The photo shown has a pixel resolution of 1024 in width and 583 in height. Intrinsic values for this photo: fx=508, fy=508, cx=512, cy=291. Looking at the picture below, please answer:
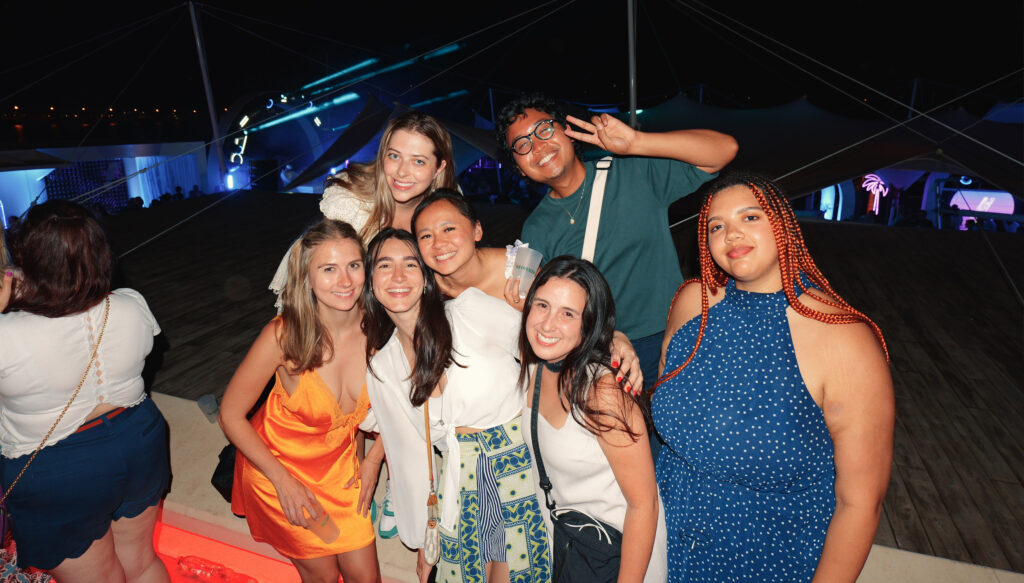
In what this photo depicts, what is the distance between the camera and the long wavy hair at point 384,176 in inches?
86.2

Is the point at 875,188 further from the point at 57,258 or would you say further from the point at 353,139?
the point at 57,258

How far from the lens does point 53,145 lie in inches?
564

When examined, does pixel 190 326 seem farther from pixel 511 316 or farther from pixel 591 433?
pixel 591 433

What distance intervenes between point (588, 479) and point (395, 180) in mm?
1438

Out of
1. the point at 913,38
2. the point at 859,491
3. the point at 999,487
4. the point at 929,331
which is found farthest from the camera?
the point at 913,38

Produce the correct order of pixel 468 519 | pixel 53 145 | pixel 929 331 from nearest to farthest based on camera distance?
pixel 468 519 < pixel 929 331 < pixel 53 145

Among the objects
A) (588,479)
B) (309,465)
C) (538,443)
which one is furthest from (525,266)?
(309,465)

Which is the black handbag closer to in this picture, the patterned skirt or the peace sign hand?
the patterned skirt

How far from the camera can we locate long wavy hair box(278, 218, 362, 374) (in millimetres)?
1884

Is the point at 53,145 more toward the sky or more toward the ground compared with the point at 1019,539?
more toward the sky

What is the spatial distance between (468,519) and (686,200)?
6.75 metres

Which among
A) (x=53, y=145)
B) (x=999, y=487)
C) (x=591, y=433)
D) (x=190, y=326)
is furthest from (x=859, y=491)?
(x=53, y=145)

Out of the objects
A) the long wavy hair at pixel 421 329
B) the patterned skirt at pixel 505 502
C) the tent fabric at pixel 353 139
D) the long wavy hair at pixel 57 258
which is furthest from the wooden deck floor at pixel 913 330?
the long wavy hair at pixel 57 258

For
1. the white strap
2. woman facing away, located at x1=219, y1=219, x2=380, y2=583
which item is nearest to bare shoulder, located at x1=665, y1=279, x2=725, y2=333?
the white strap
